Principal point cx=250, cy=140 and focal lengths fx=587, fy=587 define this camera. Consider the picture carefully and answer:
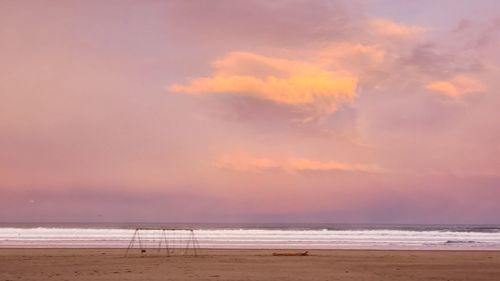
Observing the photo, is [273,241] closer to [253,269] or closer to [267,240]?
[267,240]

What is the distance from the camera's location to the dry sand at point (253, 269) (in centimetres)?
2153

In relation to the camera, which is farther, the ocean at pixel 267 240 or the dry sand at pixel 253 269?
the ocean at pixel 267 240

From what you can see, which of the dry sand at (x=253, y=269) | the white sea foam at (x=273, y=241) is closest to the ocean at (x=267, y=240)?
the white sea foam at (x=273, y=241)

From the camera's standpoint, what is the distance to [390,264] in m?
27.9

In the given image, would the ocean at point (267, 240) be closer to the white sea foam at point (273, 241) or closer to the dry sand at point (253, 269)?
the white sea foam at point (273, 241)

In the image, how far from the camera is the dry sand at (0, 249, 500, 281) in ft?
70.6

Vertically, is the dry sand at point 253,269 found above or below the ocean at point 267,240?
below

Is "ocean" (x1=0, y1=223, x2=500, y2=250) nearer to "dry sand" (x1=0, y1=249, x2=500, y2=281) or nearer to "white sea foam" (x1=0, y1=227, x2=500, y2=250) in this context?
"white sea foam" (x1=0, y1=227, x2=500, y2=250)

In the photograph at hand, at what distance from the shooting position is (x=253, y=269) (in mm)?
24531

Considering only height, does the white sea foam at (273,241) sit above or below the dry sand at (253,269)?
above

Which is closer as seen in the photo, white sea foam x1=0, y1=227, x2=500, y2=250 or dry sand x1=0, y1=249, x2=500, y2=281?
dry sand x1=0, y1=249, x2=500, y2=281

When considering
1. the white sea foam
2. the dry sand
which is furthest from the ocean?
the dry sand

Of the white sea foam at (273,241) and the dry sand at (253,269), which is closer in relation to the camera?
the dry sand at (253,269)

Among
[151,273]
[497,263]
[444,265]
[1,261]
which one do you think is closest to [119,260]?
[1,261]
